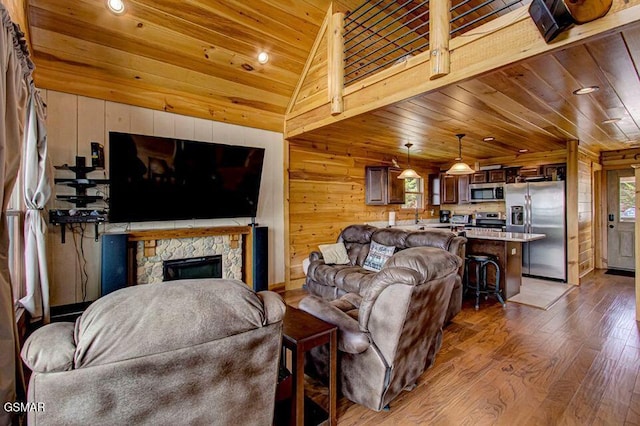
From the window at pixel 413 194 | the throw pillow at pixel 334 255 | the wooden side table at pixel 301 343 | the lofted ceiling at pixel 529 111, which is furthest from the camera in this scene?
the window at pixel 413 194

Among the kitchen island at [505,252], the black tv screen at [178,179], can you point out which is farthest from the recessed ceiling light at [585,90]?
the black tv screen at [178,179]

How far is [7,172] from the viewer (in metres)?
1.61

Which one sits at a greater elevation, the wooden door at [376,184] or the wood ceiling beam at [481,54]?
the wood ceiling beam at [481,54]

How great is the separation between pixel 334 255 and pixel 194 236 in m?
1.99

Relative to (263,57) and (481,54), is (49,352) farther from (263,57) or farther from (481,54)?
(263,57)

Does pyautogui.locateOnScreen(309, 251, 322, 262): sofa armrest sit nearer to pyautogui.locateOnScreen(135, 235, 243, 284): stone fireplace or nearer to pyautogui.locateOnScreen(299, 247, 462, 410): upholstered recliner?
pyautogui.locateOnScreen(135, 235, 243, 284): stone fireplace

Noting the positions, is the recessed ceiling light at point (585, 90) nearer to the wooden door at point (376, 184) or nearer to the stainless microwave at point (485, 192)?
the wooden door at point (376, 184)

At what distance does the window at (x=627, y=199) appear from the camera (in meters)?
6.21

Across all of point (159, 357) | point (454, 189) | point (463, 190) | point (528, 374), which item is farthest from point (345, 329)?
point (454, 189)

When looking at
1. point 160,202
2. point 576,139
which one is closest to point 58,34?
point 160,202

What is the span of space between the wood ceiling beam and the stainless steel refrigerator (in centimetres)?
422

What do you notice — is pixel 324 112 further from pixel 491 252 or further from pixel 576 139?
pixel 576 139

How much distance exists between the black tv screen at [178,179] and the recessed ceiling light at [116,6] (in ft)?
3.89

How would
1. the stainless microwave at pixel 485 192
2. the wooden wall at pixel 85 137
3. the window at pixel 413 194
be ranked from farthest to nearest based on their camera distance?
the window at pixel 413 194
the stainless microwave at pixel 485 192
the wooden wall at pixel 85 137
